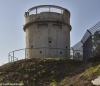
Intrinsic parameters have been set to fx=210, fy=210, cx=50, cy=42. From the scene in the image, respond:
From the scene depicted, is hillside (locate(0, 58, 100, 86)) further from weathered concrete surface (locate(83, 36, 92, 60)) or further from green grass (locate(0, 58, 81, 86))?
weathered concrete surface (locate(83, 36, 92, 60))

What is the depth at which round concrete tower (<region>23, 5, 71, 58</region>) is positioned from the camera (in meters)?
20.9

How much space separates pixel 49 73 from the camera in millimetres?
15273

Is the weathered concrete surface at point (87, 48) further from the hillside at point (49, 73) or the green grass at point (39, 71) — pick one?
the green grass at point (39, 71)

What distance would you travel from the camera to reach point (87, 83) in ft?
39.1

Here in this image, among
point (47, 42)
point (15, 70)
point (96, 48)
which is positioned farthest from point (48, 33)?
point (15, 70)

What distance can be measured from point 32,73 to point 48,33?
656cm

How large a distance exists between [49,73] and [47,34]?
21.4 ft

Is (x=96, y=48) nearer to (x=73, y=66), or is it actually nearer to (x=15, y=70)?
(x=73, y=66)

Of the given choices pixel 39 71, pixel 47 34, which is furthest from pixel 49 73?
pixel 47 34

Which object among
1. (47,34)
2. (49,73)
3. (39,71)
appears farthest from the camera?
(47,34)

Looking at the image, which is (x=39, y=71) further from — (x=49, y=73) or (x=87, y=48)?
(x=87, y=48)

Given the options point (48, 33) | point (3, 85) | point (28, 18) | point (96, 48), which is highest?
point (28, 18)

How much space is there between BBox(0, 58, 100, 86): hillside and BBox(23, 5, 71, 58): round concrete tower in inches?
125

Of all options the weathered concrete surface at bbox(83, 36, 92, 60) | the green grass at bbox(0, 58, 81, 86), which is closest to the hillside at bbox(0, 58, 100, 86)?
the green grass at bbox(0, 58, 81, 86)
